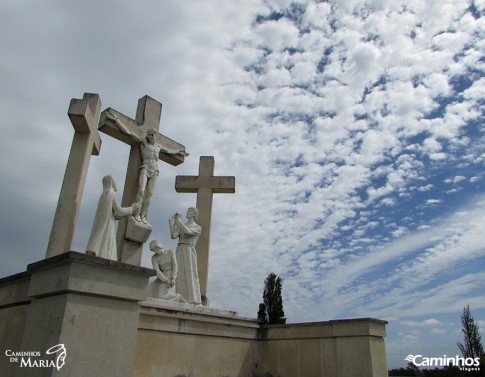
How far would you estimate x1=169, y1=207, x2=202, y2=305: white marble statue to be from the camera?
8391mm

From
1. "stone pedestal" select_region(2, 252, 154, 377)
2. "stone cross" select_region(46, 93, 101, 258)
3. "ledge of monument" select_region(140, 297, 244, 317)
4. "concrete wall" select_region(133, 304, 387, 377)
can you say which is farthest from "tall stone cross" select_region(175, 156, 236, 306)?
"stone pedestal" select_region(2, 252, 154, 377)

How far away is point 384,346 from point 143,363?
4255 mm

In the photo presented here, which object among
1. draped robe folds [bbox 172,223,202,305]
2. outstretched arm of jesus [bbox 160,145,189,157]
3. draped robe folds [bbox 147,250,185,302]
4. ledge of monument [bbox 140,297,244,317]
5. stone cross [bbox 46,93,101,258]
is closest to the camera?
ledge of monument [bbox 140,297,244,317]

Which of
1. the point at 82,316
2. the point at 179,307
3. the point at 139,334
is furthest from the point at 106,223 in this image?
the point at 179,307

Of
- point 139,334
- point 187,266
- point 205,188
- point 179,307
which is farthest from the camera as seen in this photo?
point 205,188

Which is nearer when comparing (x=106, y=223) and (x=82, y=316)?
(x=82, y=316)

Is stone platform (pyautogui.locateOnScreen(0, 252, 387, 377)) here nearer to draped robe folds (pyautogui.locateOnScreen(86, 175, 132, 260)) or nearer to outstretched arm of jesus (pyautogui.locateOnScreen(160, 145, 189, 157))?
draped robe folds (pyautogui.locateOnScreen(86, 175, 132, 260))

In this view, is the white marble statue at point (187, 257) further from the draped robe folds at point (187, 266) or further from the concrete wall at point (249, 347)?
the concrete wall at point (249, 347)

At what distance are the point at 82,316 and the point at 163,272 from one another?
4.24m

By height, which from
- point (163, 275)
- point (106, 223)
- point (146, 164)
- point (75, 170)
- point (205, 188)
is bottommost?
point (163, 275)

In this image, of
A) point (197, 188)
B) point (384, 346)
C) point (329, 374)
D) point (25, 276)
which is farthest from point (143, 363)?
point (197, 188)

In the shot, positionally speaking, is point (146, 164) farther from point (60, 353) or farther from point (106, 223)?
point (60, 353)

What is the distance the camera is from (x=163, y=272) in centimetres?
801

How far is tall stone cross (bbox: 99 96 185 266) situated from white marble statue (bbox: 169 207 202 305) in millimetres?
772
